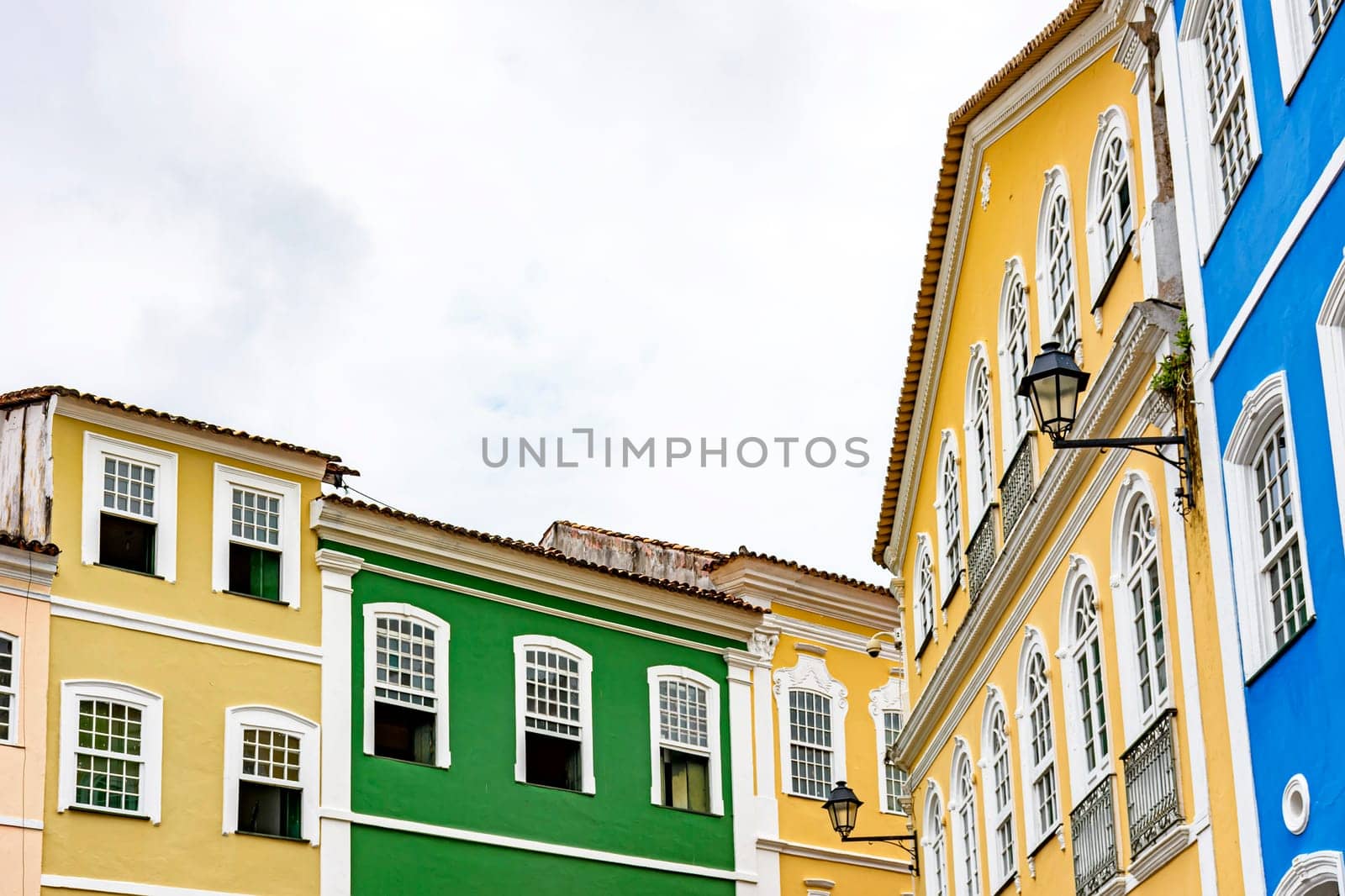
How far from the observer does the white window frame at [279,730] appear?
2164 cm

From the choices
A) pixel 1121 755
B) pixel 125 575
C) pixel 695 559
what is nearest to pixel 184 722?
pixel 125 575

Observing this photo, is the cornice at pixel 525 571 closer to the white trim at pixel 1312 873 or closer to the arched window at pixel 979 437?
the arched window at pixel 979 437

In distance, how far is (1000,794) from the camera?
18.3m

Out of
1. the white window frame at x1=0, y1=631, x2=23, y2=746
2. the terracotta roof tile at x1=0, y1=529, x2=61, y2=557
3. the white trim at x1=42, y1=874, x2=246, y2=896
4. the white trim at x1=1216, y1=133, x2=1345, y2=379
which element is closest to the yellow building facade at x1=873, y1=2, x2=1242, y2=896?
the white trim at x1=1216, y1=133, x2=1345, y2=379

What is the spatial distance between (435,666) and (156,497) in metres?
4.08

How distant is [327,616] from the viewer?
23141 millimetres

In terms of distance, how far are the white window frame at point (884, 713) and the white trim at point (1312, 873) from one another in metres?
17.6

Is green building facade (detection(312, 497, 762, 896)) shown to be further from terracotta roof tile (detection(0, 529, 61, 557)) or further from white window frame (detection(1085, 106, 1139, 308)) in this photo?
white window frame (detection(1085, 106, 1139, 308))

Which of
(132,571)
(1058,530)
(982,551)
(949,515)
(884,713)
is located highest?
(132,571)

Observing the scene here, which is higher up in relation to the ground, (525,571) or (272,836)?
(525,571)

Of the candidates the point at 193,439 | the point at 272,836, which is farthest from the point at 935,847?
the point at 193,439

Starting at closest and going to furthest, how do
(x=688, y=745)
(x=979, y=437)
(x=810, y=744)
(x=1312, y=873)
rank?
(x=1312, y=873), (x=979, y=437), (x=688, y=745), (x=810, y=744)

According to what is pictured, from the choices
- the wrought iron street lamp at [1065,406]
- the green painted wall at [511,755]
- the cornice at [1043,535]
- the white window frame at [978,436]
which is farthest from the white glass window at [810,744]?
the wrought iron street lamp at [1065,406]

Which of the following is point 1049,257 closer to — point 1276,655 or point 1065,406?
point 1065,406
